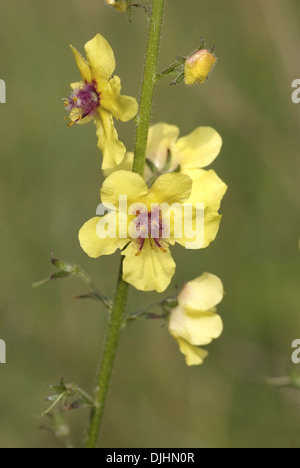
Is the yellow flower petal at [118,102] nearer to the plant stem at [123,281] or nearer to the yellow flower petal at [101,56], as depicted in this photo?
the yellow flower petal at [101,56]

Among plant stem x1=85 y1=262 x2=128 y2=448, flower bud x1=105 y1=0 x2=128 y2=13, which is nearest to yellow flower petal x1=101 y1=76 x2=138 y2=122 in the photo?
flower bud x1=105 y1=0 x2=128 y2=13

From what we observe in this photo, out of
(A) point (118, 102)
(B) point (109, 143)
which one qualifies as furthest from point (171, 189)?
(A) point (118, 102)

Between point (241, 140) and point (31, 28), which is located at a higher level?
point (31, 28)

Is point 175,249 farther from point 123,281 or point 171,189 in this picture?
point 171,189

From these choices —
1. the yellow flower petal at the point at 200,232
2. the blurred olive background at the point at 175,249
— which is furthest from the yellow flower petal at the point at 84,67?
the blurred olive background at the point at 175,249
